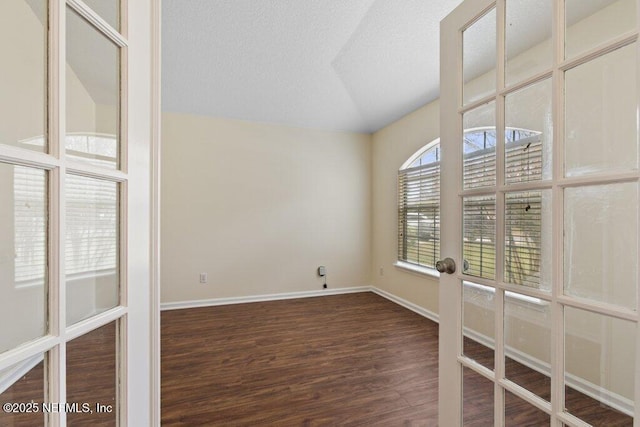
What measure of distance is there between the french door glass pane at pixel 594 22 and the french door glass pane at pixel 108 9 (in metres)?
1.30

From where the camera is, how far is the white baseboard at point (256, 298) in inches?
136

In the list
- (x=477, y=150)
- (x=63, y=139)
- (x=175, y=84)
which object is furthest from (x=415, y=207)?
(x=63, y=139)

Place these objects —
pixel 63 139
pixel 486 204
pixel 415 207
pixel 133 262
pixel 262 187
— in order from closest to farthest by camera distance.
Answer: pixel 63 139 → pixel 133 262 → pixel 486 204 → pixel 415 207 → pixel 262 187

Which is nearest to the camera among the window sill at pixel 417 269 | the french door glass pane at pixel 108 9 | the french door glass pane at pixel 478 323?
the french door glass pane at pixel 108 9

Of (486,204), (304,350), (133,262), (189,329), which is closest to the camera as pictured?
(133,262)

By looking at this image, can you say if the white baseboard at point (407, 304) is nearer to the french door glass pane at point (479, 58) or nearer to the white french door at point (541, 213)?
the white french door at point (541, 213)

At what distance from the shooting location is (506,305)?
3.02ft

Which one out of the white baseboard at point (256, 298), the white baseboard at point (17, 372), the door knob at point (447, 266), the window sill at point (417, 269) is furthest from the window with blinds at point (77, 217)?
the white baseboard at point (256, 298)

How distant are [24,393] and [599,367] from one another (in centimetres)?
139

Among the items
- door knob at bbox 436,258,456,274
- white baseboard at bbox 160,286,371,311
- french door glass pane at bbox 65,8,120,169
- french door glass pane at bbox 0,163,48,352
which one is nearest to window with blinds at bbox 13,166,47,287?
french door glass pane at bbox 0,163,48,352

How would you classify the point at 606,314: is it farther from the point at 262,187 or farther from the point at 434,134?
the point at 262,187

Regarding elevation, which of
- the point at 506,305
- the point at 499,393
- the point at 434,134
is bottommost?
the point at 499,393

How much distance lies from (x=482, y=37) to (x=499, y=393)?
1266mm

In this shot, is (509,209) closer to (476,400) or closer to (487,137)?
(487,137)
